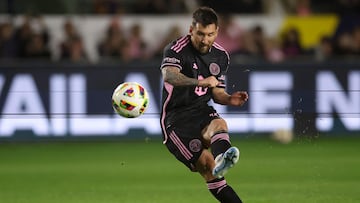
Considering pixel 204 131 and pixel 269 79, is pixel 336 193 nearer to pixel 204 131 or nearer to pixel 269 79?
pixel 204 131

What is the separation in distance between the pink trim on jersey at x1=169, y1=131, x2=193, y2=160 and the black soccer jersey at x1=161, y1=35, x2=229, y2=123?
0.16 m

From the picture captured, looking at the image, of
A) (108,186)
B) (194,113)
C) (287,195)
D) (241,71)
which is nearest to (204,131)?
(194,113)

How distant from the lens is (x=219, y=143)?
790 cm

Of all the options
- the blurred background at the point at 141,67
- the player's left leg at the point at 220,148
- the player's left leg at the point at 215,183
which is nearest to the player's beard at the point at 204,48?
the player's left leg at the point at 220,148

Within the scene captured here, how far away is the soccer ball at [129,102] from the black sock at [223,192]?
1.24 metres

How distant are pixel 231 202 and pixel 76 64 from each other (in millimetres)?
8611

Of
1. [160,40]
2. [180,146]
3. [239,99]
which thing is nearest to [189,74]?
[239,99]

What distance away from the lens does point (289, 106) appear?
53.0ft

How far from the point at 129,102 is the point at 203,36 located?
1190mm

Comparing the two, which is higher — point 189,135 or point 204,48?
point 204,48

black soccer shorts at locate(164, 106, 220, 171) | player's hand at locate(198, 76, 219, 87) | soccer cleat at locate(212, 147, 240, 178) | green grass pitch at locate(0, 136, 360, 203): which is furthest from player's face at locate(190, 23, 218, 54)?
green grass pitch at locate(0, 136, 360, 203)

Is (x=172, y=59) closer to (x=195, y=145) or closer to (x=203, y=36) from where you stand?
(x=203, y=36)

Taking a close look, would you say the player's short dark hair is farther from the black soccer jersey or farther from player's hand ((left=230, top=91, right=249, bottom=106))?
player's hand ((left=230, top=91, right=249, bottom=106))

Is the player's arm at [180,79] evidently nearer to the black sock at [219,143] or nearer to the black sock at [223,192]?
the black sock at [219,143]
